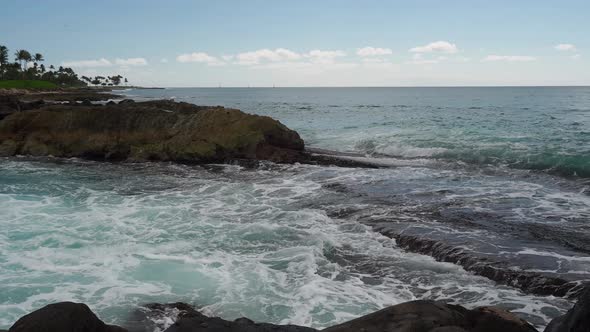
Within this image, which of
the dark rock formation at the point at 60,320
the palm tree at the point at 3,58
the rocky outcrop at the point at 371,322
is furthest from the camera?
the palm tree at the point at 3,58

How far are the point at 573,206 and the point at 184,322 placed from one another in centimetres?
1282

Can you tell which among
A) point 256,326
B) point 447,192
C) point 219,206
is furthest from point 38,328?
point 447,192

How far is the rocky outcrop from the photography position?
423 cm

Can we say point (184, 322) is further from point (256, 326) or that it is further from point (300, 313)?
point (300, 313)

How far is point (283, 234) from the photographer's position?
11266 millimetres

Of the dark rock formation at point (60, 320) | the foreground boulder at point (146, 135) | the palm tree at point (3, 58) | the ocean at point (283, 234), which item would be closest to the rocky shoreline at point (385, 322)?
the dark rock formation at point (60, 320)

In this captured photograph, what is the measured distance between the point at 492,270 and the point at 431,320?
4.79 m

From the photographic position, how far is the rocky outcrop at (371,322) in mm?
4234

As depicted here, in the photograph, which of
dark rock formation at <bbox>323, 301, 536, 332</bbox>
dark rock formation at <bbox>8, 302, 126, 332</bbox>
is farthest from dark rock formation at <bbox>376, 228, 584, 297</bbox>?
dark rock formation at <bbox>8, 302, 126, 332</bbox>

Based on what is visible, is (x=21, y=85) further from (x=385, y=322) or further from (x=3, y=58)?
(x=385, y=322)

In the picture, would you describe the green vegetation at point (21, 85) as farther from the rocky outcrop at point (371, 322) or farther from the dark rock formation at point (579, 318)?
the dark rock formation at point (579, 318)

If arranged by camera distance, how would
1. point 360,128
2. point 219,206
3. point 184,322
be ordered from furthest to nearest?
point 360,128, point 219,206, point 184,322

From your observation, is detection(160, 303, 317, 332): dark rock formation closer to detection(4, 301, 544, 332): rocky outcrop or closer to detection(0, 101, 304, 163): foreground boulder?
detection(4, 301, 544, 332): rocky outcrop

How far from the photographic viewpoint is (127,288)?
818 cm
